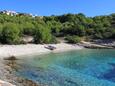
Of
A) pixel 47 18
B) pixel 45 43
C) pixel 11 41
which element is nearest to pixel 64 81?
pixel 11 41

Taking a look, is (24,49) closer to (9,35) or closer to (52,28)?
(9,35)

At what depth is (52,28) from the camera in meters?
126

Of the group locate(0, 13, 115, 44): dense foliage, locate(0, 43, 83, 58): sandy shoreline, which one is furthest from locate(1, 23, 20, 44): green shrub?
locate(0, 43, 83, 58): sandy shoreline

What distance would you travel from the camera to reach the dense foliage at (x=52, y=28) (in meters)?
90.2

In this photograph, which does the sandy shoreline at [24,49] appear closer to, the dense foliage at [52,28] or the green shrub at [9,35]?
the green shrub at [9,35]

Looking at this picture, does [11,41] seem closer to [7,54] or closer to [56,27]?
[7,54]

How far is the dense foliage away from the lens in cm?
9021

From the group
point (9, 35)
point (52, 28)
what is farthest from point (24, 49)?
point (52, 28)

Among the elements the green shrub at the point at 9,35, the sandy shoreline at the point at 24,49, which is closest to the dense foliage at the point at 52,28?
the green shrub at the point at 9,35

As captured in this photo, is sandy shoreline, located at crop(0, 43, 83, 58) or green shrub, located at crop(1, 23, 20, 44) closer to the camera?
sandy shoreline, located at crop(0, 43, 83, 58)

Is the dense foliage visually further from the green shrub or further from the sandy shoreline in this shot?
the sandy shoreline

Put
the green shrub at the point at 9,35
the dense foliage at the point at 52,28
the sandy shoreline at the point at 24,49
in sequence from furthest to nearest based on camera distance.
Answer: the dense foliage at the point at 52,28 < the green shrub at the point at 9,35 < the sandy shoreline at the point at 24,49

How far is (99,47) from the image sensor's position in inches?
4094

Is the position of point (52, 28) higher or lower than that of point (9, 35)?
higher
